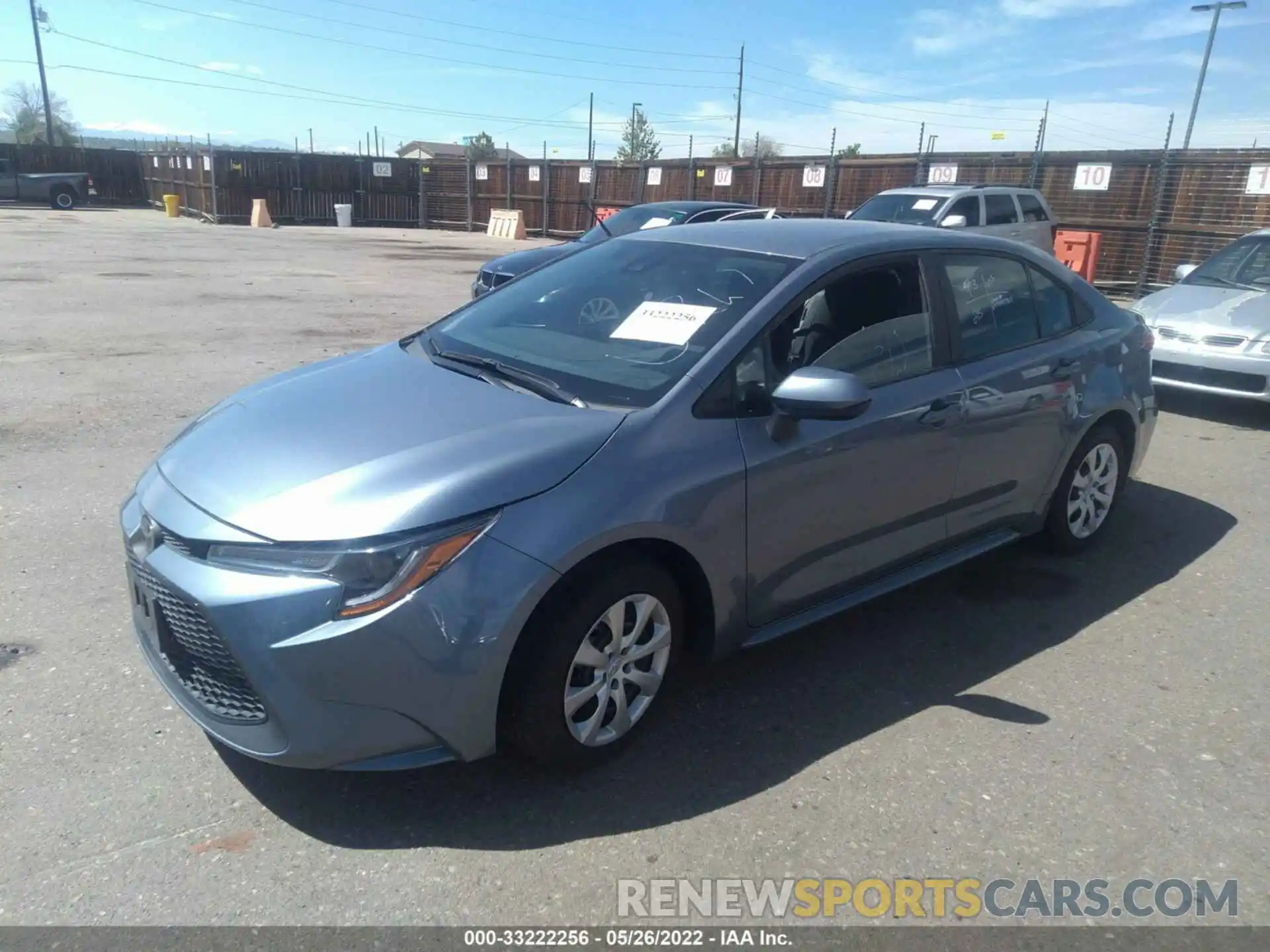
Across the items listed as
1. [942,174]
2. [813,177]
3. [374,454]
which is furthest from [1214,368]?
[813,177]

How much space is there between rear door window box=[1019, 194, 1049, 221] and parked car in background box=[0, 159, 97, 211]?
34.0 metres

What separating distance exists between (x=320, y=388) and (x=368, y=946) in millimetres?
1870

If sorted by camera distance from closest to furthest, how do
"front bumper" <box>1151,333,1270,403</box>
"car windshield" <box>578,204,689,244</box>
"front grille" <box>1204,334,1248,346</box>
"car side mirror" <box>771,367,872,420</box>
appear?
"car side mirror" <box>771,367,872,420</box> → "front bumper" <box>1151,333,1270,403</box> → "front grille" <box>1204,334,1248,346</box> → "car windshield" <box>578,204,689,244</box>

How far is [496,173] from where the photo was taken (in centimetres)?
3212

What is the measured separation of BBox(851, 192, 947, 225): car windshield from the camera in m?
13.7

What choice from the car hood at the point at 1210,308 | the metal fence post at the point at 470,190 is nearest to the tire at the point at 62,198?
the metal fence post at the point at 470,190

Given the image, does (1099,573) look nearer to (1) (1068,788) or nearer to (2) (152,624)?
(1) (1068,788)

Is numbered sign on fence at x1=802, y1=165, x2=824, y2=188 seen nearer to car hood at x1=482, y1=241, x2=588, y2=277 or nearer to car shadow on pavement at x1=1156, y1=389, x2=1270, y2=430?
car hood at x1=482, y1=241, x2=588, y2=277

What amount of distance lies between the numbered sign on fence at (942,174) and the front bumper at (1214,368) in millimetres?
11971

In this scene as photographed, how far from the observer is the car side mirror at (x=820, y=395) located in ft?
10.2

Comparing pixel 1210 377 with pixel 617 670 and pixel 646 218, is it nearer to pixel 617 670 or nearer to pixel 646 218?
pixel 617 670

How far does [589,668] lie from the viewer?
2.90 meters

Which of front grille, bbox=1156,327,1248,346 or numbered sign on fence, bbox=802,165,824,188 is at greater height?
numbered sign on fence, bbox=802,165,824,188

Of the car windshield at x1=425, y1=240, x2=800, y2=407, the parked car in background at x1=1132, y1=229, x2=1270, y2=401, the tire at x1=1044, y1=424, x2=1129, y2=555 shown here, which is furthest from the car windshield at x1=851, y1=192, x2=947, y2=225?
the car windshield at x1=425, y1=240, x2=800, y2=407
